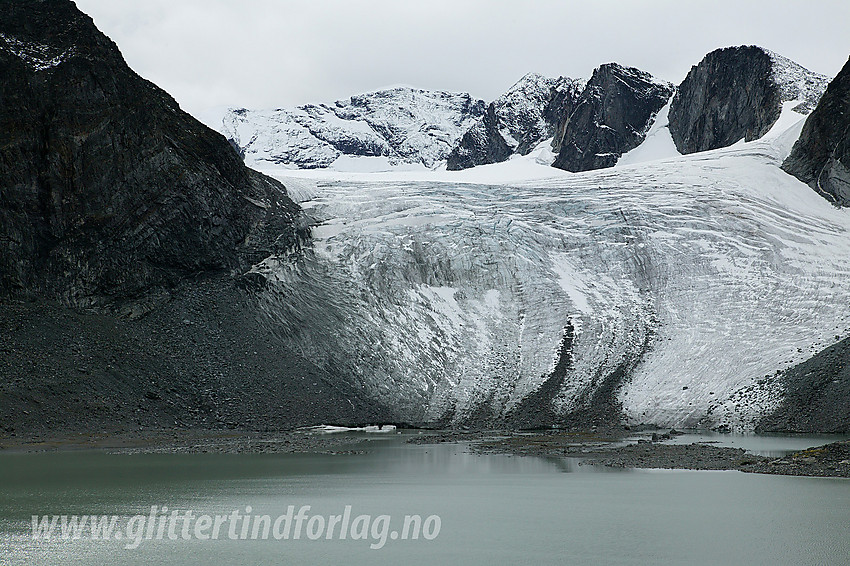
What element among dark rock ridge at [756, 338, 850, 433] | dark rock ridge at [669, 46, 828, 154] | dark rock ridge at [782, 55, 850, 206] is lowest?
dark rock ridge at [756, 338, 850, 433]

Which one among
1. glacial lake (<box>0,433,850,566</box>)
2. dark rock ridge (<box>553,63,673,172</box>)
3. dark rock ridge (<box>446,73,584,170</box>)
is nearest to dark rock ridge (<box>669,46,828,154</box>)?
dark rock ridge (<box>553,63,673,172</box>)

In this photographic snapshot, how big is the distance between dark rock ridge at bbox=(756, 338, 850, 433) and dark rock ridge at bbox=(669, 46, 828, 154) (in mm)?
54791

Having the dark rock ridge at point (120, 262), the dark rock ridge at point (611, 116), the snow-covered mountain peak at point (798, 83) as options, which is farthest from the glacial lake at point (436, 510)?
the dark rock ridge at point (611, 116)

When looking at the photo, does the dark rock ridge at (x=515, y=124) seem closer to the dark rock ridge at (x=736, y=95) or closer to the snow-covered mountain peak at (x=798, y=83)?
the dark rock ridge at (x=736, y=95)

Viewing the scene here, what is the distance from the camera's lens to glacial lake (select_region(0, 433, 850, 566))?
12.7 meters

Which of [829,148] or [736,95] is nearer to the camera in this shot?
[829,148]

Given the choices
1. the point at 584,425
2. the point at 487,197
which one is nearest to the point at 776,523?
the point at 584,425

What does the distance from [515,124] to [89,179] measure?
115 meters

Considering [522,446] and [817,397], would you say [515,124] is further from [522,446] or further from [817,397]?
[522,446]

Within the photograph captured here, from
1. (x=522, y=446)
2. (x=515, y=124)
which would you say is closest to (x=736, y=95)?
(x=515, y=124)

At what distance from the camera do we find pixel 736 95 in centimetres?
10319

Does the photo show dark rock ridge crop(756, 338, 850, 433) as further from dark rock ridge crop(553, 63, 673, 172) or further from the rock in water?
dark rock ridge crop(553, 63, 673, 172)

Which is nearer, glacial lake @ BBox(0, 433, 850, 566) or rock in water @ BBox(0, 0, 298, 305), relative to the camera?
glacial lake @ BBox(0, 433, 850, 566)

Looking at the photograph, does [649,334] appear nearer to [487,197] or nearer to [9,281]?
[487,197]
